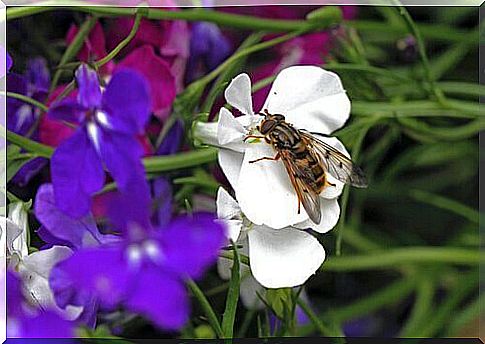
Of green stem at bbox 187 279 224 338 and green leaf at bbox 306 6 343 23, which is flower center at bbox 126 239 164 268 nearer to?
green stem at bbox 187 279 224 338

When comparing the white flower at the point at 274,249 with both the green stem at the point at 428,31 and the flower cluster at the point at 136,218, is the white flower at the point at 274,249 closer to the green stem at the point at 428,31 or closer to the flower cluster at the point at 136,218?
the flower cluster at the point at 136,218

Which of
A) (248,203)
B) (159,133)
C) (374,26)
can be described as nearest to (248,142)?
(248,203)

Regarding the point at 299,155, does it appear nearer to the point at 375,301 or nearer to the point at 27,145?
the point at 27,145

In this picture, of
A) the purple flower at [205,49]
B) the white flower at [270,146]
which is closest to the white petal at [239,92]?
the white flower at [270,146]

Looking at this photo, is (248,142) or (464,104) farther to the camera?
(464,104)

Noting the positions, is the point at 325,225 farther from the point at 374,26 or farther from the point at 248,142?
the point at 374,26

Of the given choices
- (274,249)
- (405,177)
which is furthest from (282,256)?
(405,177)
